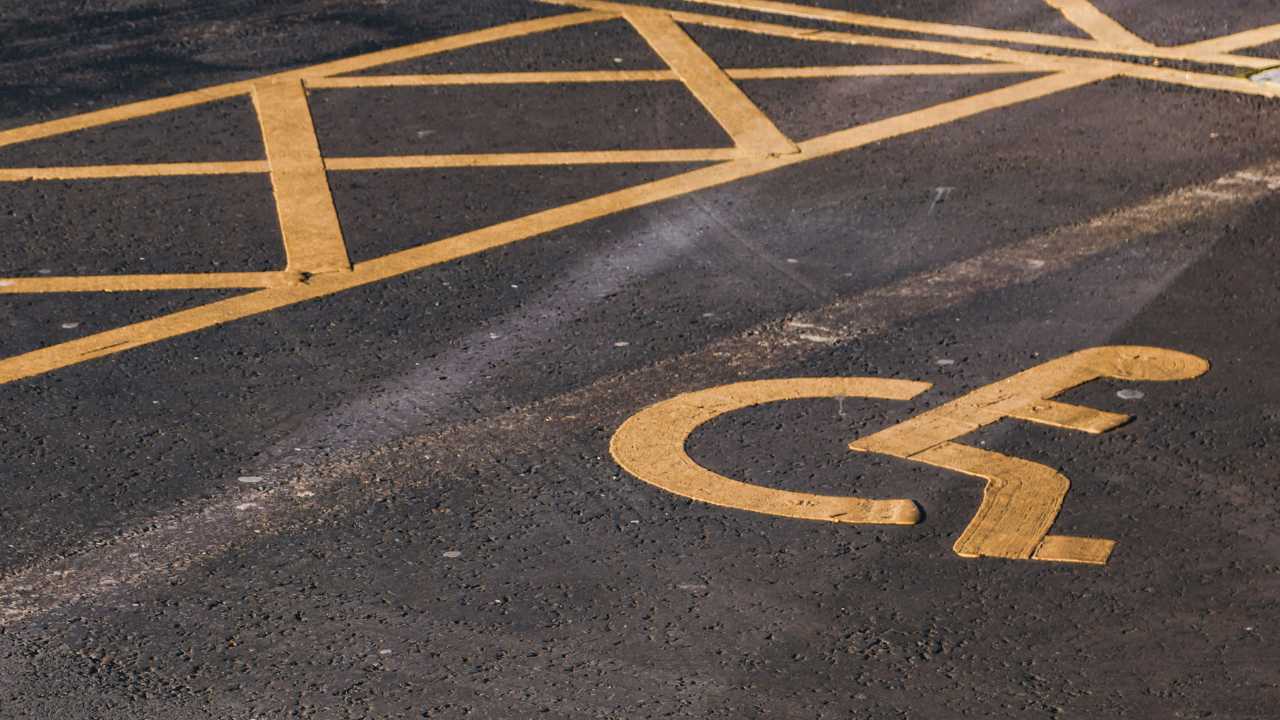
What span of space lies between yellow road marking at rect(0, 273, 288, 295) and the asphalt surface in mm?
90

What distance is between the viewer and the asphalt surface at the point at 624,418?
5246 millimetres

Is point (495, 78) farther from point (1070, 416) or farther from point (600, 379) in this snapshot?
point (1070, 416)

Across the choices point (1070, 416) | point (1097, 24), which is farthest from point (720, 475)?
point (1097, 24)

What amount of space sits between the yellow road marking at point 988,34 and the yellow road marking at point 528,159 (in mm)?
2623

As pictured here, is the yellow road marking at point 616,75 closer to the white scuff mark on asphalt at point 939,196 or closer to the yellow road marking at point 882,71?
the yellow road marking at point 882,71

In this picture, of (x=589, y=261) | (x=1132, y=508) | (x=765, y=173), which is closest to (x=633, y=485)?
(x=1132, y=508)

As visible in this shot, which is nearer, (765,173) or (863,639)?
(863,639)

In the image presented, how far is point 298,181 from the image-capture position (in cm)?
916

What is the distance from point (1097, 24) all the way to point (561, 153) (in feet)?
12.9

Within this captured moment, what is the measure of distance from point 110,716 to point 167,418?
1.89 m

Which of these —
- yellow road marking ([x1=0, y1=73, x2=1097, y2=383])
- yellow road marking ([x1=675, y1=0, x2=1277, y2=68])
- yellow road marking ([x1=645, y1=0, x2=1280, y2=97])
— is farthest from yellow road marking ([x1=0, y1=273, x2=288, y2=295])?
yellow road marking ([x1=675, y1=0, x2=1277, y2=68])

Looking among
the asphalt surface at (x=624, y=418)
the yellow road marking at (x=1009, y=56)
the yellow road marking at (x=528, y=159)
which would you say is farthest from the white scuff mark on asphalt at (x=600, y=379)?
the yellow road marking at (x=1009, y=56)

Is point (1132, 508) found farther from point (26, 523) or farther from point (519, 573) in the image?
point (26, 523)

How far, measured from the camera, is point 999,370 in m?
7.05
